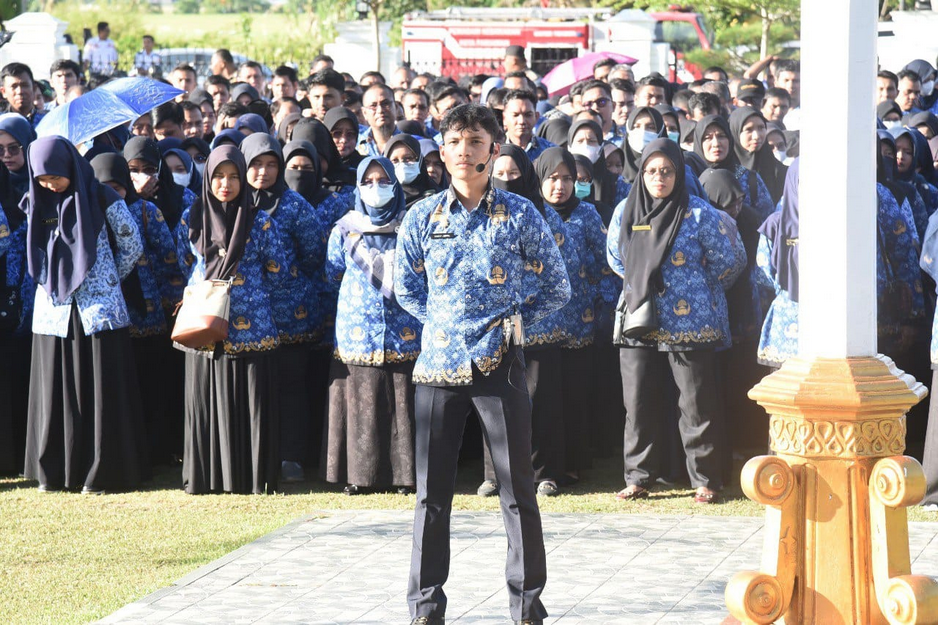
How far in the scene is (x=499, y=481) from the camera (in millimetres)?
5105

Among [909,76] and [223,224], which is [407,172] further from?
[909,76]

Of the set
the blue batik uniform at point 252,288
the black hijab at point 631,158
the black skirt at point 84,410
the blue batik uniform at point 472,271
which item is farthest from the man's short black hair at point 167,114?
the blue batik uniform at point 472,271

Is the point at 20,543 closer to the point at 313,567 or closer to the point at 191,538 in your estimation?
the point at 191,538

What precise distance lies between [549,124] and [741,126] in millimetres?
1806

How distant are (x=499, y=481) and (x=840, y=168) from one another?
1816mm

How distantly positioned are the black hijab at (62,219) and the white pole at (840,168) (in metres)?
4.63

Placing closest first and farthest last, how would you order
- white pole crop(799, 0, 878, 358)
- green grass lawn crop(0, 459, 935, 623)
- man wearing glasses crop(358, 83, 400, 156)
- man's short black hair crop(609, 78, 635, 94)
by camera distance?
1. white pole crop(799, 0, 878, 358)
2. green grass lawn crop(0, 459, 935, 623)
3. man wearing glasses crop(358, 83, 400, 156)
4. man's short black hair crop(609, 78, 635, 94)

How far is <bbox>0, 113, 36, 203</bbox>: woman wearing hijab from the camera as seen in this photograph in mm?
8328

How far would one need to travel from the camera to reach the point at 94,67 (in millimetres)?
25469

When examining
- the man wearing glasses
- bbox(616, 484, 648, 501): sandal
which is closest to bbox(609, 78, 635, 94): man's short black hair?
the man wearing glasses

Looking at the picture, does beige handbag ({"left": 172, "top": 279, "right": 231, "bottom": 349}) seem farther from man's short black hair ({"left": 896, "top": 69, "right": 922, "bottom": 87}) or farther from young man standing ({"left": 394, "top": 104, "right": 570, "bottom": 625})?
man's short black hair ({"left": 896, "top": 69, "right": 922, "bottom": 87})

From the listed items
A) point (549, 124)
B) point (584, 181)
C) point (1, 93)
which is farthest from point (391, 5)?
point (584, 181)

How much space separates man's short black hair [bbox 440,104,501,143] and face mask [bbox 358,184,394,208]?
93.1 inches

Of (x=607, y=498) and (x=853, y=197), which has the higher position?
(x=853, y=197)
